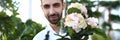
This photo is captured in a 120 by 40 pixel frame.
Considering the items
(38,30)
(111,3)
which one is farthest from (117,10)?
(38,30)

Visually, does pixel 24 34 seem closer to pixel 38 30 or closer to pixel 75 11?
pixel 38 30

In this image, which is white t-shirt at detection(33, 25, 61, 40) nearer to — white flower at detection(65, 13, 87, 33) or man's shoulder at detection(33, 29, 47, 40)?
man's shoulder at detection(33, 29, 47, 40)

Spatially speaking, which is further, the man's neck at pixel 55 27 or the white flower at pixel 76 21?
the man's neck at pixel 55 27

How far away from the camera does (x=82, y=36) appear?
4.83 feet

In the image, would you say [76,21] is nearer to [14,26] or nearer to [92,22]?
[92,22]

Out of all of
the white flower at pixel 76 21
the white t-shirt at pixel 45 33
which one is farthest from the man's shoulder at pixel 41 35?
the white flower at pixel 76 21

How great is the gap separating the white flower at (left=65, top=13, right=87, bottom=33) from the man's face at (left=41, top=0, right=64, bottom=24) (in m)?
0.15

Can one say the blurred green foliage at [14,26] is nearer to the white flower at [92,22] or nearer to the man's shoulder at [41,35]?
the man's shoulder at [41,35]

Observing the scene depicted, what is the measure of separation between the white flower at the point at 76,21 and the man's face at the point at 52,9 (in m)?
0.15

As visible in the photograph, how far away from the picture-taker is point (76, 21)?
1.43 metres

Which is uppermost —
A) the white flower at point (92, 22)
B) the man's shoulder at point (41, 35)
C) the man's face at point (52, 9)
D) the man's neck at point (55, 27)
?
the man's face at point (52, 9)

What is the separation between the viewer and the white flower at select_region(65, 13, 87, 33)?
1430mm

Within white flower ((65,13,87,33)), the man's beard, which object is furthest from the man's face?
white flower ((65,13,87,33))

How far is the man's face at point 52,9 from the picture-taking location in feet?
5.16
